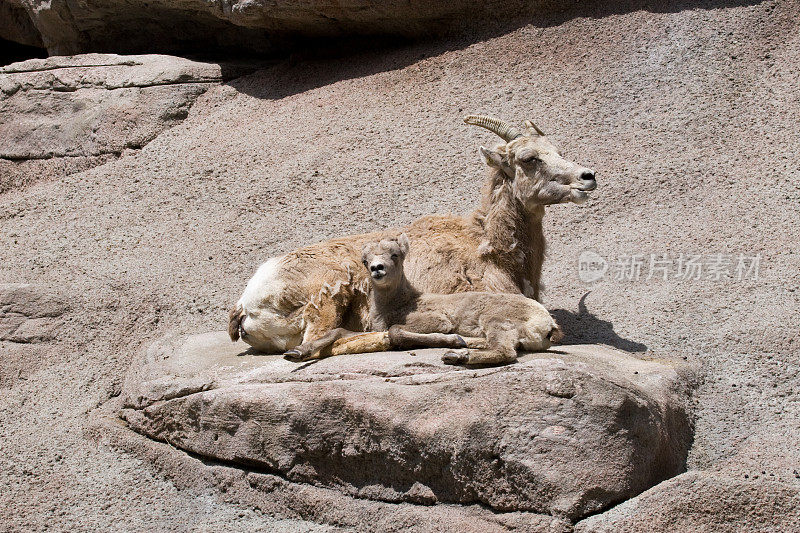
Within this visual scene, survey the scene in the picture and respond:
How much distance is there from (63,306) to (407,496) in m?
5.12

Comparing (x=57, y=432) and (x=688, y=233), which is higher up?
(x=688, y=233)

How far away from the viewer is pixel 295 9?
42.7ft

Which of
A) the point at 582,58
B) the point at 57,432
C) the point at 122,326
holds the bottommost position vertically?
the point at 57,432

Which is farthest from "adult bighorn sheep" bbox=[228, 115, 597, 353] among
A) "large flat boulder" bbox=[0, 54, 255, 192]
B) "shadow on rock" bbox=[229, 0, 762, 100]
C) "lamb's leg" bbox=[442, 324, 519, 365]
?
"large flat boulder" bbox=[0, 54, 255, 192]

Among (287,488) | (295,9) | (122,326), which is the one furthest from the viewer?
(295,9)

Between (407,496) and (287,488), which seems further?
(287,488)

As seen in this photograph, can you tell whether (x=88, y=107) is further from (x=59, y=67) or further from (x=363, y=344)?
(x=363, y=344)

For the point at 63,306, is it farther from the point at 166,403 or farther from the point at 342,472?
the point at 342,472

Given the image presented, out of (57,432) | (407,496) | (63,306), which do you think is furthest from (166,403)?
(63,306)

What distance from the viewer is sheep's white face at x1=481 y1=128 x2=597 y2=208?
7492mm

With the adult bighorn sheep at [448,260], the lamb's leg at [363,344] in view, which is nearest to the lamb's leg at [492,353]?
the lamb's leg at [363,344]

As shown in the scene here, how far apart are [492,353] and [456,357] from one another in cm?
23

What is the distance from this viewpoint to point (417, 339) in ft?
22.1

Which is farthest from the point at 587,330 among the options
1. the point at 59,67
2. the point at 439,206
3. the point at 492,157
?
the point at 59,67
